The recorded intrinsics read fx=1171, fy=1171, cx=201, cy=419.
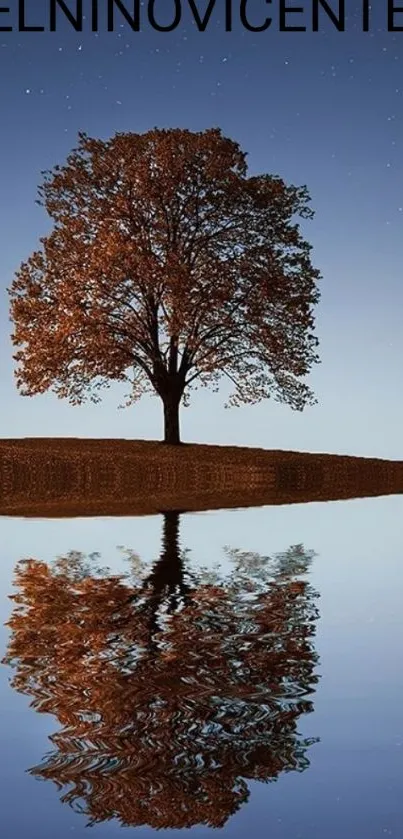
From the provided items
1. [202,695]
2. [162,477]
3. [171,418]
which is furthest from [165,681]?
[171,418]

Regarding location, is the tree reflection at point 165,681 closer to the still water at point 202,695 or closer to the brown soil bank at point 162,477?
the still water at point 202,695

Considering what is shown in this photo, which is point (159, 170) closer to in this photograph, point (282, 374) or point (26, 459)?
point (282, 374)

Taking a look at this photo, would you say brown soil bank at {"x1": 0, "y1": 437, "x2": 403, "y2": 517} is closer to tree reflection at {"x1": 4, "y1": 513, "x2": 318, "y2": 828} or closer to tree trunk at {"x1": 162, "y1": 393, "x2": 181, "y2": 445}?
tree trunk at {"x1": 162, "y1": 393, "x2": 181, "y2": 445}

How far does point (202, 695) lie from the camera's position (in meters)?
9.80

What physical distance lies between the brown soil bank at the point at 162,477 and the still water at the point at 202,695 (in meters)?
12.6

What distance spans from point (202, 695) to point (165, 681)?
570mm

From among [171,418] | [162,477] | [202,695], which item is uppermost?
[171,418]

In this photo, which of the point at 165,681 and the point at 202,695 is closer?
the point at 202,695

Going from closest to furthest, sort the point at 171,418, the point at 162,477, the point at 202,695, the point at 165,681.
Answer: the point at 202,695 → the point at 165,681 → the point at 162,477 → the point at 171,418

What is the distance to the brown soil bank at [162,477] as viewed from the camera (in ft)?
109

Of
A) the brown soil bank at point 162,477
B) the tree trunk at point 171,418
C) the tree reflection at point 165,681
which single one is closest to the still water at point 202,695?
the tree reflection at point 165,681

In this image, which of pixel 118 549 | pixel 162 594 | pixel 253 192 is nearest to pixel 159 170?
pixel 253 192

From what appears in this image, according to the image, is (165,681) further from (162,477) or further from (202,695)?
(162,477)

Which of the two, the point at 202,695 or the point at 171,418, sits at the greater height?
the point at 171,418
